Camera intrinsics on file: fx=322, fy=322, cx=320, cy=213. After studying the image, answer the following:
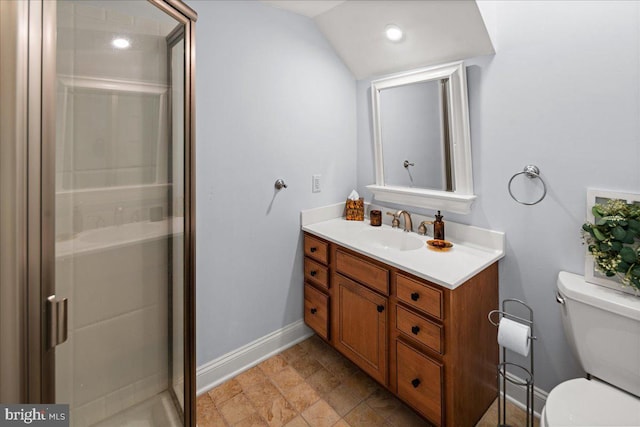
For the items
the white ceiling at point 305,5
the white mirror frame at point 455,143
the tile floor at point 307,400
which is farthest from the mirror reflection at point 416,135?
the tile floor at point 307,400

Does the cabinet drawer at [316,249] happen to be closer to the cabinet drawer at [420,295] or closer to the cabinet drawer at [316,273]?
the cabinet drawer at [316,273]

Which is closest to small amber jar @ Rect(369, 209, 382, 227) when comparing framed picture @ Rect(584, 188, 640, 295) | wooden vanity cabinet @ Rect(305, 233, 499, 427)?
wooden vanity cabinet @ Rect(305, 233, 499, 427)

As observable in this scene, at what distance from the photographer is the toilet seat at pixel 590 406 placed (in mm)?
1058

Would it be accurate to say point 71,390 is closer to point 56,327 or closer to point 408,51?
point 56,327

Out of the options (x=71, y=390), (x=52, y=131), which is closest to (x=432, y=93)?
(x=52, y=131)

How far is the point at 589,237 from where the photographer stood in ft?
4.48

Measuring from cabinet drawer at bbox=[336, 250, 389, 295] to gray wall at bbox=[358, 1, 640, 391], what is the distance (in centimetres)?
64

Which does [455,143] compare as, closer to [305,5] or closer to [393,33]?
[393,33]

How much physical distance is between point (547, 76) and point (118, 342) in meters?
2.00

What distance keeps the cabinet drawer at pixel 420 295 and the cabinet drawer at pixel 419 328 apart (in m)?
0.05

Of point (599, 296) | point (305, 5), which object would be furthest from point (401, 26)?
point (599, 296)

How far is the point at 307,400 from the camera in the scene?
176 cm

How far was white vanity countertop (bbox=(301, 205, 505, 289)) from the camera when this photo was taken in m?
1.44

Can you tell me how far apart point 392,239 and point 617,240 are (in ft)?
3.47
